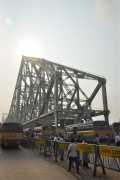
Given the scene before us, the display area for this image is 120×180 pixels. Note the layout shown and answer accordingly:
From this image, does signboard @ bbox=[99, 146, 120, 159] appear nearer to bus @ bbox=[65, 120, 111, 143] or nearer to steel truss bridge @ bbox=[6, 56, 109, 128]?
bus @ bbox=[65, 120, 111, 143]

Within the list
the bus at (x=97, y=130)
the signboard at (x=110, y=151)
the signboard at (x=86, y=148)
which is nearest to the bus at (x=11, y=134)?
the bus at (x=97, y=130)

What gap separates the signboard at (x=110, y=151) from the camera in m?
9.63

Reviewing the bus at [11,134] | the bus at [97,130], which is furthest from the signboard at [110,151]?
the bus at [97,130]

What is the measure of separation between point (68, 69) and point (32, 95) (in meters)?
29.1

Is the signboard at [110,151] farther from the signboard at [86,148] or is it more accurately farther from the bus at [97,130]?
the bus at [97,130]

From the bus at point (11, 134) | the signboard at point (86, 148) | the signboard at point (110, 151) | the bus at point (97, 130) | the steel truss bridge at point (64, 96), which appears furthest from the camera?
the steel truss bridge at point (64, 96)

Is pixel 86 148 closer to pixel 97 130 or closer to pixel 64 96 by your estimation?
pixel 97 130

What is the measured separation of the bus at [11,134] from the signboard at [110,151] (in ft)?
58.3

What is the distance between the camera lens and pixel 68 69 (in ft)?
232

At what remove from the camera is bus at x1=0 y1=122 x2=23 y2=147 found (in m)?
26.8

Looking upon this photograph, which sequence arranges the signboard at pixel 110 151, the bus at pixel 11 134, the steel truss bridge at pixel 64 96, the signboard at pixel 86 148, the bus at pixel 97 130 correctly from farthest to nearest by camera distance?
the steel truss bridge at pixel 64 96, the bus at pixel 97 130, the bus at pixel 11 134, the signboard at pixel 86 148, the signboard at pixel 110 151

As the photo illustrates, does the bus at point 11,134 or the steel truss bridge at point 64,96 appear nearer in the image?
the bus at point 11,134

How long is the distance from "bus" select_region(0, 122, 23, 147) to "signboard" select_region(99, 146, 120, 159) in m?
17.8

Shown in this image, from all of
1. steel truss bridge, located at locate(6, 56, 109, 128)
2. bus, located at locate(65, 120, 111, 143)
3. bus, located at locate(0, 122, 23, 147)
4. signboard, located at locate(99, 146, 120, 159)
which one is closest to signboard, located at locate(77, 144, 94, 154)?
signboard, located at locate(99, 146, 120, 159)
